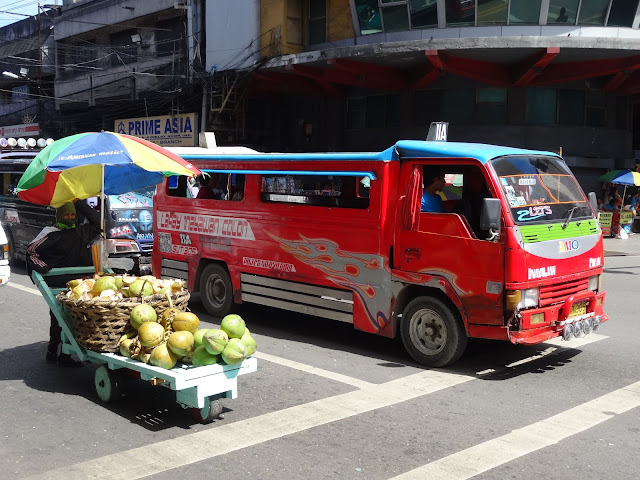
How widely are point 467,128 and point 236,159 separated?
47.3ft

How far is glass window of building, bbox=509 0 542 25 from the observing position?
20031 mm

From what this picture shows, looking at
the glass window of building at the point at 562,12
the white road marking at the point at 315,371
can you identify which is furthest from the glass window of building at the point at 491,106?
the white road marking at the point at 315,371

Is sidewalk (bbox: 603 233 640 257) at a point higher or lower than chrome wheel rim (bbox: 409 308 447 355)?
lower

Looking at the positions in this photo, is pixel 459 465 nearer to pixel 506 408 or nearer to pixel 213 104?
pixel 506 408

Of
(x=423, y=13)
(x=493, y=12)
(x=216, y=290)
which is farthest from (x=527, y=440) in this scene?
(x=423, y=13)

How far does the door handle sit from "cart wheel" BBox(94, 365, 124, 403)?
328cm

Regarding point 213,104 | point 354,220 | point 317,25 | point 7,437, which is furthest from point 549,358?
point 213,104

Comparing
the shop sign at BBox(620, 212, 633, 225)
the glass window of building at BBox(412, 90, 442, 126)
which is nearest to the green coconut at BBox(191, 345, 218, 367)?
the glass window of building at BBox(412, 90, 442, 126)

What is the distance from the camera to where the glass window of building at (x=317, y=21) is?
2336 centimetres

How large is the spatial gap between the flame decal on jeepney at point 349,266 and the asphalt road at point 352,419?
1.89 feet

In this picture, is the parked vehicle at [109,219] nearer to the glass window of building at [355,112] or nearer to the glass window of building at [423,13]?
the glass window of building at [423,13]

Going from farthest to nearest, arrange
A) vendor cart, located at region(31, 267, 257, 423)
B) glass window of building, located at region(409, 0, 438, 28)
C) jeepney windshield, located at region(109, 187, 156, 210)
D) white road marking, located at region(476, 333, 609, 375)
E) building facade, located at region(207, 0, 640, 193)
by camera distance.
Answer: glass window of building, located at region(409, 0, 438, 28)
building facade, located at region(207, 0, 640, 193)
jeepney windshield, located at region(109, 187, 156, 210)
white road marking, located at region(476, 333, 609, 375)
vendor cart, located at region(31, 267, 257, 423)

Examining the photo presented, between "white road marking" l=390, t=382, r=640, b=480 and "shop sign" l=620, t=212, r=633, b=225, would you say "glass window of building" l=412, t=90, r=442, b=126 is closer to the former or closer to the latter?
"shop sign" l=620, t=212, r=633, b=225

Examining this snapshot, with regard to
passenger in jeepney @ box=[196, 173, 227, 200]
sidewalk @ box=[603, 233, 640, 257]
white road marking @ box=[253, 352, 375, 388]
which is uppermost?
passenger in jeepney @ box=[196, 173, 227, 200]
